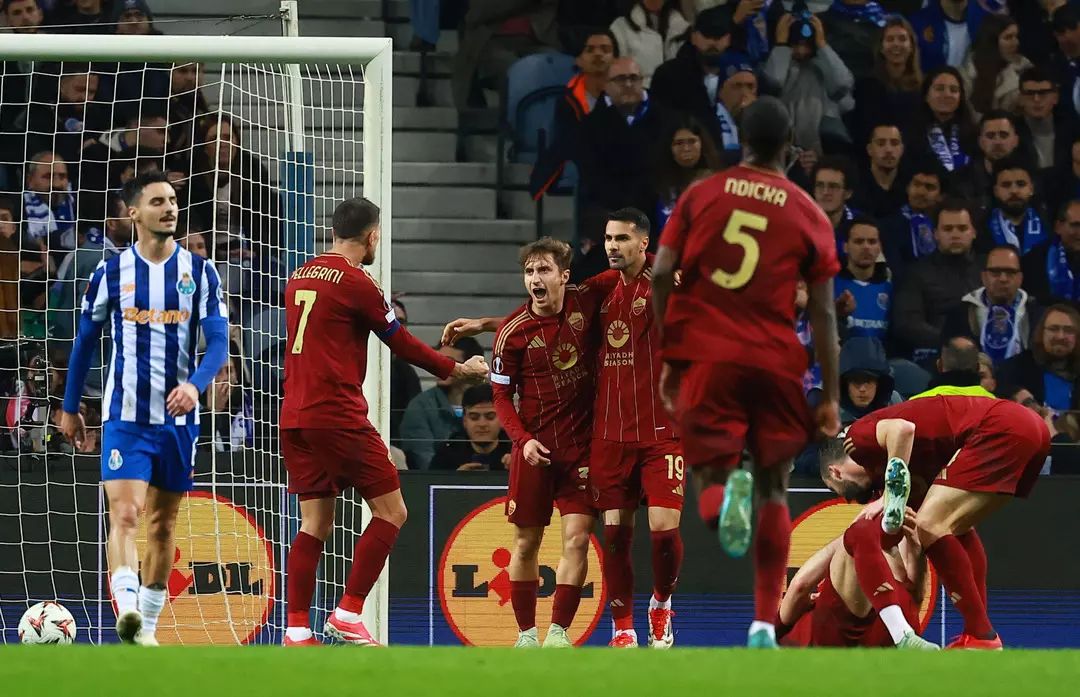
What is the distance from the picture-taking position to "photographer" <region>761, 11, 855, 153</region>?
1228 centimetres

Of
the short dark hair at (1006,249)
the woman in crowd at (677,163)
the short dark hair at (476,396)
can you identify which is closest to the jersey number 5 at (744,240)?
the short dark hair at (476,396)

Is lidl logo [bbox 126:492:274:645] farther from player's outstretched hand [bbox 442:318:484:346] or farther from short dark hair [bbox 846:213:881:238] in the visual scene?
short dark hair [bbox 846:213:881:238]

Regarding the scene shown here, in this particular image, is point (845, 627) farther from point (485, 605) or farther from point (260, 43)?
point (260, 43)

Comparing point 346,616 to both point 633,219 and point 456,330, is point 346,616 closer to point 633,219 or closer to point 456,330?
point 456,330

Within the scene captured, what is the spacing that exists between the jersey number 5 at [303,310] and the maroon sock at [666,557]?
6.48ft

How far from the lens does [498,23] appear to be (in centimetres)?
1262

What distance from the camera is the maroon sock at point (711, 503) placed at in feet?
17.5

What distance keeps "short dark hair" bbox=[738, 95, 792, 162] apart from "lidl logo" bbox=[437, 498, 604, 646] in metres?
4.22

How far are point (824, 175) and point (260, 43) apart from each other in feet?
17.1

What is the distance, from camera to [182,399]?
676 centimetres

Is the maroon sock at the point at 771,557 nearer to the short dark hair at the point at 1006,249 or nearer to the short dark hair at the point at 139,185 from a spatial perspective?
the short dark hair at the point at 139,185

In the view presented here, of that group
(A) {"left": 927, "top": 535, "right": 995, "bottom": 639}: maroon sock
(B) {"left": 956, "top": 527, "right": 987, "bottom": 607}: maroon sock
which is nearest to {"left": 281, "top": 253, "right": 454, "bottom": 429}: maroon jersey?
(A) {"left": 927, "top": 535, "right": 995, "bottom": 639}: maroon sock

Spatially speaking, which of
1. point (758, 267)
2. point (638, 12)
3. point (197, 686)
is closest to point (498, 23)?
point (638, 12)

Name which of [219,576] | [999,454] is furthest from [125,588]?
[999,454]
